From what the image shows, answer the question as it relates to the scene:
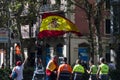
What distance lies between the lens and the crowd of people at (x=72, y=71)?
69.8 feet

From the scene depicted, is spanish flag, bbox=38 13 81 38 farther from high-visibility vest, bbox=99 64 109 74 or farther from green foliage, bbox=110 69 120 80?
high-visibility vest, bbox=99 64 109 74

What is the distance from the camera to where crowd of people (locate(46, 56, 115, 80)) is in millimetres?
21266

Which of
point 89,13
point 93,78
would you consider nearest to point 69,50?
point 89,13

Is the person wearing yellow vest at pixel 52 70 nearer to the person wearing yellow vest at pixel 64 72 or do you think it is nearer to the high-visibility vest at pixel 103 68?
the person wearing yellow vest at pixel 64 72

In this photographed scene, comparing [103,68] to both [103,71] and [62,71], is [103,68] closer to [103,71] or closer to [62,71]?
[103,71]

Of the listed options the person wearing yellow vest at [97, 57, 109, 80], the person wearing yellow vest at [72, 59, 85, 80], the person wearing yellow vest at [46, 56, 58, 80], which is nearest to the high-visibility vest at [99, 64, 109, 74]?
the person wearing yellow vest at [97, 57, 109, 80]

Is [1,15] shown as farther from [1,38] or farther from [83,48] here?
[83,48]

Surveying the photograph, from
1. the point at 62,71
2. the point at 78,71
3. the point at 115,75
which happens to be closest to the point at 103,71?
the point at 78,71

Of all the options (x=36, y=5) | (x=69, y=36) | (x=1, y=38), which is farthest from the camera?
(x=69, y=36)

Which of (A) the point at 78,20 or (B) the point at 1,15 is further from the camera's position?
(A) the point at 78,20

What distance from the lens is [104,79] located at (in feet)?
80.3

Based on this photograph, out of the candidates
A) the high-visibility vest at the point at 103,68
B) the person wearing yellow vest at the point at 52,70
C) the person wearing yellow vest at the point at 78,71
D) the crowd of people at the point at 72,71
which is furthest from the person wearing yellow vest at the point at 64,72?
the high-visibility vest at the point at 103,68

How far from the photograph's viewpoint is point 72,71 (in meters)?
23.6

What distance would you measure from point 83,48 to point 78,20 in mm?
3109
